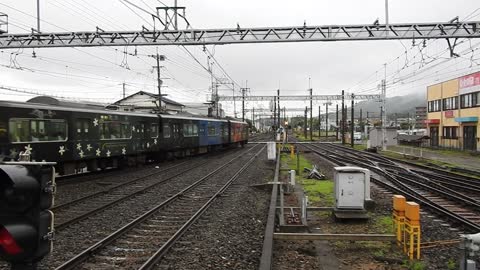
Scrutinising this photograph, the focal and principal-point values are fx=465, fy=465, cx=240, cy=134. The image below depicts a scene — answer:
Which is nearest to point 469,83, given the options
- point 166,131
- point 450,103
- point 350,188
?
point 450,103

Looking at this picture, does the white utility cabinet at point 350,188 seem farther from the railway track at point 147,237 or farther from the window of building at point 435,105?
the window of building at point 435,105

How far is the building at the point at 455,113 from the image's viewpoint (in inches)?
1557

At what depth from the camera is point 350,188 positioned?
32.1ft

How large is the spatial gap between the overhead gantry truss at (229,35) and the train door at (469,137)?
23796mm

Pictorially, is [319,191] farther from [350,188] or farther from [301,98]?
[301,98]

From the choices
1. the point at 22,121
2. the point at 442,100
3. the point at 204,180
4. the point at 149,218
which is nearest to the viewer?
the point at 149,218

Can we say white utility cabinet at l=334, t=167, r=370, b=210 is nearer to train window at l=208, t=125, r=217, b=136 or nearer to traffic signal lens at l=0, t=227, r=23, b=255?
traffic signal lens at l=0, t=227, r=23, b=255

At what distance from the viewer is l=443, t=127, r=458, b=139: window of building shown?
144ft

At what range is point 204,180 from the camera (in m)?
18.1

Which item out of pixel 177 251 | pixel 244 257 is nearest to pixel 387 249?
pixel 244 257

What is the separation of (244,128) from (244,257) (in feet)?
158

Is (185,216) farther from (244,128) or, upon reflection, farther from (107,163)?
(244,128)

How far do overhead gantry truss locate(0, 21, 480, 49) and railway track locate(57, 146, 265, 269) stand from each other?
8.20m

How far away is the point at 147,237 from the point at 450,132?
43.4 meters
